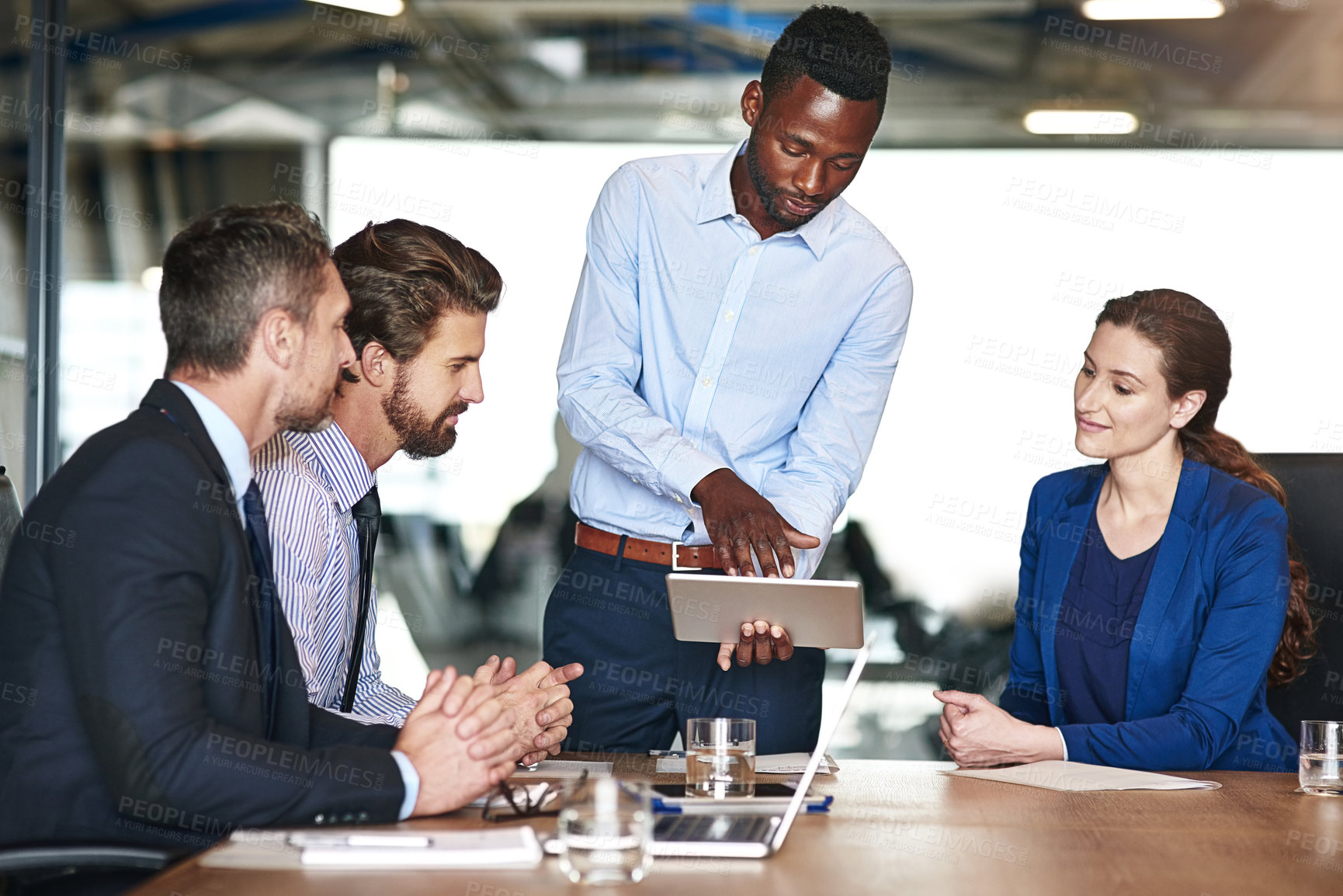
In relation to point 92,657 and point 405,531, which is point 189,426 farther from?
point 405,531

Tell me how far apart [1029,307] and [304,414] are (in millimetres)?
3555

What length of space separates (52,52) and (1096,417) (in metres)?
3.67

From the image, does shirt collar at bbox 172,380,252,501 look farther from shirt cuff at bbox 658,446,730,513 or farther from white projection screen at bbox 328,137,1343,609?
white projection screen at bbox 328,137,1343,609

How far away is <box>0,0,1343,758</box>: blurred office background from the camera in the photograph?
4.72m

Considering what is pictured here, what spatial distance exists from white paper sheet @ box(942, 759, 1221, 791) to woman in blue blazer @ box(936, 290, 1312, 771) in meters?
0.15

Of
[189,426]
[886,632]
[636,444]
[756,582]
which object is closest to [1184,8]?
[886,632]

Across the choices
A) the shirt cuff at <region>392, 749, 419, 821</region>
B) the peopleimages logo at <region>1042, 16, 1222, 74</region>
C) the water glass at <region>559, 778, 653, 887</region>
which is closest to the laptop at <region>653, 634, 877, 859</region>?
the water glass at <region>559, 778, 653, 887</region>

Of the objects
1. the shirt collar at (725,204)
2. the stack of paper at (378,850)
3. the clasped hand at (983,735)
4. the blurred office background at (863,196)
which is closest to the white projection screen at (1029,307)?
the blurred office background at (863,196)

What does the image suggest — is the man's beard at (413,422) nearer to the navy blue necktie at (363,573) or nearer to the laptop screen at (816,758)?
the navy blue necktie at (363,573)

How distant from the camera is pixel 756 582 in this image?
75.2 inches

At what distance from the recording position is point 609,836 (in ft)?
4.06

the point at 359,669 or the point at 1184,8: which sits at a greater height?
the point at 1184,8

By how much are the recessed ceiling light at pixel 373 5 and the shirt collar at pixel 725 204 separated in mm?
2718

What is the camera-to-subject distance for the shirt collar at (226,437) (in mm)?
1612
